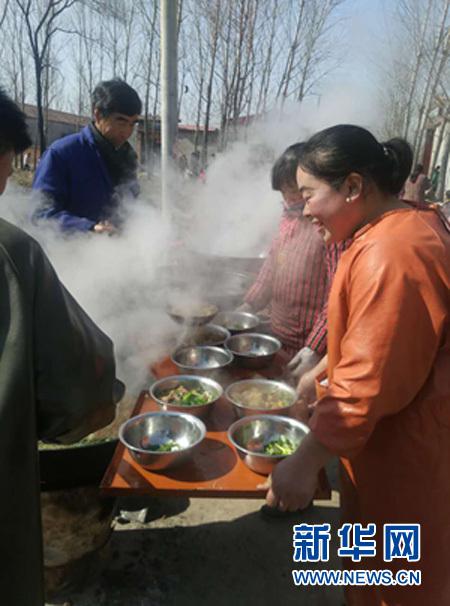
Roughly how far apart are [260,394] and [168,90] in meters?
3.92

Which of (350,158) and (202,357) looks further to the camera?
(202,357)

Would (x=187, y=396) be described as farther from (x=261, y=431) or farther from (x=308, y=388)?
(x=308, y=388)

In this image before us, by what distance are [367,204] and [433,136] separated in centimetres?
2571

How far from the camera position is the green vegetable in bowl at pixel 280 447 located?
1969 millimetres

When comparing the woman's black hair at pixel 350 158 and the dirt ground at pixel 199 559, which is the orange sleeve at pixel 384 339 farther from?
the dirt ground at pixel 199 559

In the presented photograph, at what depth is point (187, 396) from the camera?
2439 millimetres

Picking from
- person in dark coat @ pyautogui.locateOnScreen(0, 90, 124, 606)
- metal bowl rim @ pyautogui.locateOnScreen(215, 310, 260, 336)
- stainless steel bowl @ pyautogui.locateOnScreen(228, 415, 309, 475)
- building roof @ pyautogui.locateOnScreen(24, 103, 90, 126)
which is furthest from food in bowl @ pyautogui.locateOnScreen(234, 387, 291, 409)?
building roof @ pyautogui.locateOnScreen(24, 103, 90, 126)

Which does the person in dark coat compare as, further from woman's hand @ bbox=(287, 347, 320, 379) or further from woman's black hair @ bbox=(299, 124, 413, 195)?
woman's hand @ bbox=(287, 347, 320, 379)

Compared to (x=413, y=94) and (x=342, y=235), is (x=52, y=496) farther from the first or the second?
(x=413, y=94)

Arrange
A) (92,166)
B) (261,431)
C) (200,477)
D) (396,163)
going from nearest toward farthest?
(396,163), (200,477), (261,431), (92,166)

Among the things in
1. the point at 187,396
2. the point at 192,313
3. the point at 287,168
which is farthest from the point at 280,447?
the point at 287,168

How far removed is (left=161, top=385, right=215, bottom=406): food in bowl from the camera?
2369 millimetres

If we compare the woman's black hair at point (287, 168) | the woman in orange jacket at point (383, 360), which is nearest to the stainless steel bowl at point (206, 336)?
the woman's black hair at point (287, 168)

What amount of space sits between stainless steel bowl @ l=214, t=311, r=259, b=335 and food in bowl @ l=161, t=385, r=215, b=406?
3.20 ft
